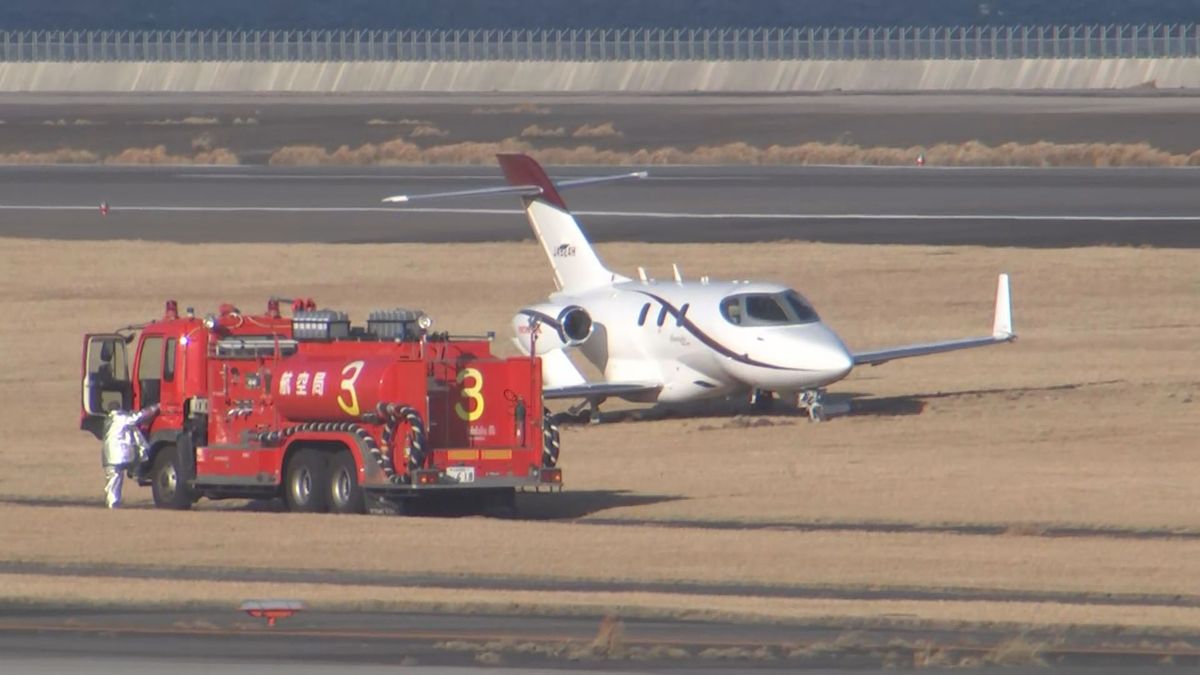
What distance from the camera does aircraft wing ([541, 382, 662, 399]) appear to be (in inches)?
1485

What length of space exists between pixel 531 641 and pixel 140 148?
7161 cm

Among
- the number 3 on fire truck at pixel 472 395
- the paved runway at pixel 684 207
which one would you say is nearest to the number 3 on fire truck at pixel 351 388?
the number 3 on fire truck at pixel 472 395

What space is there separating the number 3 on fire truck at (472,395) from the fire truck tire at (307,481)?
1.93 m

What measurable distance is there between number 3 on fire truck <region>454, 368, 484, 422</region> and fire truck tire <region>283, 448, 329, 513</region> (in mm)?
1930

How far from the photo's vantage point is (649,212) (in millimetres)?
62469

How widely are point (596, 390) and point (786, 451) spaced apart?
12.9 feet

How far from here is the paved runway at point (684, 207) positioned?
187ft

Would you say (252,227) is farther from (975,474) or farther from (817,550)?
(817,550)

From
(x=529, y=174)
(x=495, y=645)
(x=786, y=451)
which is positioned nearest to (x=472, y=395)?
(x=786, y=451)

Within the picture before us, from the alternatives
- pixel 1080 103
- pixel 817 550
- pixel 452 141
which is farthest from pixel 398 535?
pixel 1080 103

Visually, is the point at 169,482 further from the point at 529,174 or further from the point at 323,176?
the point at 323,176

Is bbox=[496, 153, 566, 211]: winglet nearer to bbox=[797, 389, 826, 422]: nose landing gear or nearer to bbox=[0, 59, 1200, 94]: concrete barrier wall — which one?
bbox=[797, 389, 826, 422]: nose landing gear

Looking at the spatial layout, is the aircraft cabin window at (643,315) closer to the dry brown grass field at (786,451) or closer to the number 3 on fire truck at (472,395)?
the dry brown grass field at (786,451)

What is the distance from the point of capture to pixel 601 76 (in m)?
126
